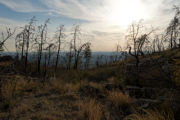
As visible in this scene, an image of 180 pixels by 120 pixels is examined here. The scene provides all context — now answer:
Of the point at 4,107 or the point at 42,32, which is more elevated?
the point at 42,32

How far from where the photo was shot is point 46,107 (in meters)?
4.24

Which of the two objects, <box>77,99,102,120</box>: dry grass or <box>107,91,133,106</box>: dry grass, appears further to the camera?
Answer: <box>107,91,133,106</box>: dry grass

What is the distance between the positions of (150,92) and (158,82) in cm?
143

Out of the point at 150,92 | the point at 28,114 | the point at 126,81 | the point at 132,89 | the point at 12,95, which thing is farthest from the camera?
the point at 126,81

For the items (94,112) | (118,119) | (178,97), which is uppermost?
(178,97)

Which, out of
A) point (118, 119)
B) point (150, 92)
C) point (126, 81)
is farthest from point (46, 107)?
point (126, 81)

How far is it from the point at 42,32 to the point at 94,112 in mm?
21480

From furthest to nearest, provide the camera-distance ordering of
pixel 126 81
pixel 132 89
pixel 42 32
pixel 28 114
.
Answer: pixel 42 32, pixel 126 81, pixel 132 89, pixel 28 114

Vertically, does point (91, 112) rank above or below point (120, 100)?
above

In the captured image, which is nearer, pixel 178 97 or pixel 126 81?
pixel 178 97

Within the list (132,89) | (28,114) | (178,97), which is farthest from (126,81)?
(28,114)

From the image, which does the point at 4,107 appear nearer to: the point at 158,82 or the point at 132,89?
the point at 132,89

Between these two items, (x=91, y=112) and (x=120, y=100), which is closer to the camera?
(x=91, y=112)

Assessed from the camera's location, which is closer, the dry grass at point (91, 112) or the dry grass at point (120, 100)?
the dry grass at point (91, 112)
